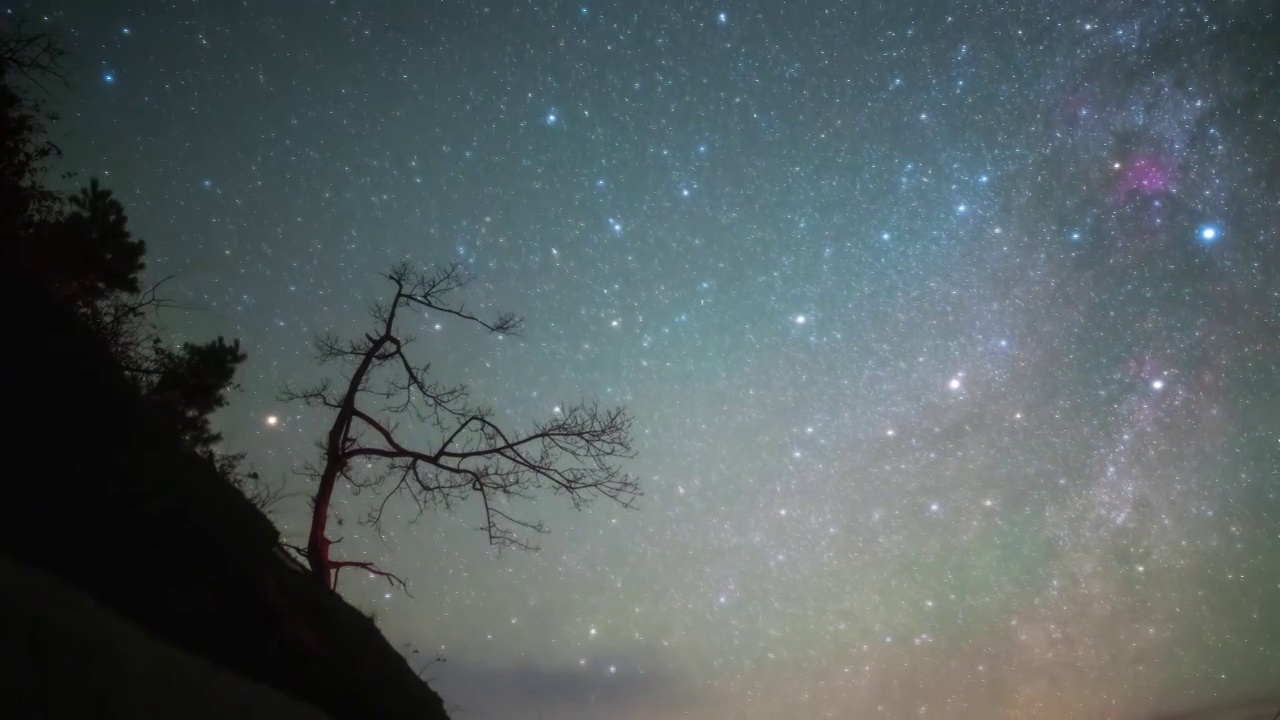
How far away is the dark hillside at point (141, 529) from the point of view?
3.34 m

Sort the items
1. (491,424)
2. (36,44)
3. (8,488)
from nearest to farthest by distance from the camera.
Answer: (8,488) < (36,44) < (491,424)

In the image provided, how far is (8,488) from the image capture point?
323 centimetres

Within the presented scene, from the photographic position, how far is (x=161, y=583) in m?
3.71

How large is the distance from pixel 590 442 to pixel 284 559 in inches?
179

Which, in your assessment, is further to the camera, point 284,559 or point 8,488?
point 284,559

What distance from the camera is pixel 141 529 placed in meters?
3.80

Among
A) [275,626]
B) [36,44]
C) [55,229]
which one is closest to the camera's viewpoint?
[275,626]

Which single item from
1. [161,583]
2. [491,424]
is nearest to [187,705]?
[161,583]

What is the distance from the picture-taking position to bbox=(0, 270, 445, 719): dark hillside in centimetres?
334

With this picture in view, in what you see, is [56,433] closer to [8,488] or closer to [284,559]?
[8,488]

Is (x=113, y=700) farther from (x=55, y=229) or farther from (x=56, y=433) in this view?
(x=55, y=229)

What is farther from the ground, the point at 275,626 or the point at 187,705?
the point at 275,626

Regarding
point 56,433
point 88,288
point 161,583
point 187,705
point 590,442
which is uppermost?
point 88,288

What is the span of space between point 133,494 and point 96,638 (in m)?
1.62
